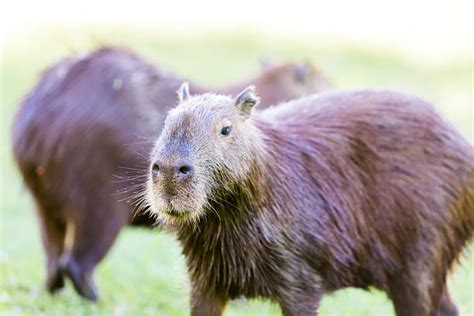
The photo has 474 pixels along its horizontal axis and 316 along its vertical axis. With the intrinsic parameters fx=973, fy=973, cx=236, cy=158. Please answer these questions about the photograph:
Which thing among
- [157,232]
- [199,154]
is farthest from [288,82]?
[199,154]

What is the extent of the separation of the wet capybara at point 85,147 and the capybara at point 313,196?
1807mm

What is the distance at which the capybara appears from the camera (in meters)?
4.73

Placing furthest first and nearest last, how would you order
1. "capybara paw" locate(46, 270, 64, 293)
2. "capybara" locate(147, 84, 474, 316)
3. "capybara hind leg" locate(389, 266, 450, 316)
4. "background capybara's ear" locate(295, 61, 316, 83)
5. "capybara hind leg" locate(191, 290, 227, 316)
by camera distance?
"background capybara's ear" locate(295, 61, 316, 83)
"capybara paw" locate(46, 270, 64, 293)
"capybara hind leg" locate(389, 266, 450, 316)
"capybara hind leg" locate(191, 290, 227, 316)
"capybara" locate(147, 84, 474, 316)

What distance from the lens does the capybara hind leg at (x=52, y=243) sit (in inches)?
292

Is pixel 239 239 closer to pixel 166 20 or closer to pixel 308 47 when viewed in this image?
pixel 308 47

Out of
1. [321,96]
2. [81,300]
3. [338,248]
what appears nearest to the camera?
[338,248]

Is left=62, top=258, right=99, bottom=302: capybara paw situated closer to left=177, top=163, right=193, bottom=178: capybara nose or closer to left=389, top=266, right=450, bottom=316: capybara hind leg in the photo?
left=389, top=266, right=450, bottom=316: capybara hind leg

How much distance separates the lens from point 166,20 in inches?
1024

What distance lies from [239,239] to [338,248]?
617mm

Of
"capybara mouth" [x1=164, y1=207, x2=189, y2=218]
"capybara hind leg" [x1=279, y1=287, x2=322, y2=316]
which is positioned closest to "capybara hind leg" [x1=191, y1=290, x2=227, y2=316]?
"capybara hind leg" [x1=279, y1=287, x2=322, y2=316]

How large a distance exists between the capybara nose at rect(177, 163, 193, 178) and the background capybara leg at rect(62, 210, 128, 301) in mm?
2773

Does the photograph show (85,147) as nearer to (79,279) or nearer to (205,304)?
(79,279)

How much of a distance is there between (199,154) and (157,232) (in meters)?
3.81

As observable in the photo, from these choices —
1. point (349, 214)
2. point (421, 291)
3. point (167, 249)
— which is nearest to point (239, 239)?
point (349, 214)
